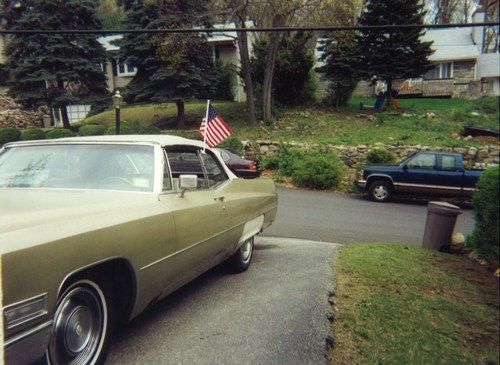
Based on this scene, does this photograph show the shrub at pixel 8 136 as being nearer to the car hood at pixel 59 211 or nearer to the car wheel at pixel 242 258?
the car wheel at pixel 242 258

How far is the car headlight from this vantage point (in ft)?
7.33

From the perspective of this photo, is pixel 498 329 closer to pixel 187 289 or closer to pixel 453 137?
pixel 187 289

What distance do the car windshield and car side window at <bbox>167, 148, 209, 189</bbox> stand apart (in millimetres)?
557

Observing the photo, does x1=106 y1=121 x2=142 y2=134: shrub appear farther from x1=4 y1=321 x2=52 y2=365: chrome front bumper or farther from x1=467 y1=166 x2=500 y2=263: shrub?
x1=467 y1=166 x2=500 y2=263: shrub

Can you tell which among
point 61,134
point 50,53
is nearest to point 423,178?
point 61,134

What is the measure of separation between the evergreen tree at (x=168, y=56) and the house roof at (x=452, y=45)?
16417 mm

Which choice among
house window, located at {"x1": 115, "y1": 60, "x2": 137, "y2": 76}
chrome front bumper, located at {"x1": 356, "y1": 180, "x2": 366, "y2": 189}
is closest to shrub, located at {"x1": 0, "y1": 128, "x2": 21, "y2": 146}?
house window, located at {"x1": 115, "y1": 60, "x2": 137, "y2": 76}

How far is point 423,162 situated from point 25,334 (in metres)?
12.9

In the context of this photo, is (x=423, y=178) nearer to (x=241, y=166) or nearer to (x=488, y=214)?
(x=241, y=166)

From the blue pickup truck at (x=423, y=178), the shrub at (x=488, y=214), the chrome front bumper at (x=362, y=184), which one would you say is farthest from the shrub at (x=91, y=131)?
the shrub at (x=488, y=214)

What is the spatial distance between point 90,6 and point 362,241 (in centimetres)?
2242

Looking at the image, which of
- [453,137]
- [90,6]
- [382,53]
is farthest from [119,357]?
[90,6]

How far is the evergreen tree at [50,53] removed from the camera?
23.2 m

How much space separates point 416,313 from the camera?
144 inches
